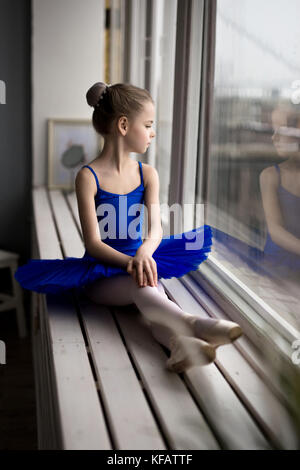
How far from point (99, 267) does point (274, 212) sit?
56 centimetres

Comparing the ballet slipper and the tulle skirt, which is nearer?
the ballet slipper

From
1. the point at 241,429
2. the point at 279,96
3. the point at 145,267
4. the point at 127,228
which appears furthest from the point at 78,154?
the point at 241,429

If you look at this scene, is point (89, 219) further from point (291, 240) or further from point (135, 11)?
A: point (135, 11)

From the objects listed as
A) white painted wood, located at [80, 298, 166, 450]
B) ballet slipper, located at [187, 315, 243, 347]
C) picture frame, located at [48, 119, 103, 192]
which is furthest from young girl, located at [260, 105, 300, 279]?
picture frame, located at [48, 119, 103, 192]

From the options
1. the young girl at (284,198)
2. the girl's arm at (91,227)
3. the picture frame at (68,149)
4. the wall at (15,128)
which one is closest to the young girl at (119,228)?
the girl's arm at (91,227)

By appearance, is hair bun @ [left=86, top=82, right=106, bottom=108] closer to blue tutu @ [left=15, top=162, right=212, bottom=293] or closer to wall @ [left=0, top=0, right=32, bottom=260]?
blue tutu @ [left=15, top=162, right=212, bottom=293]

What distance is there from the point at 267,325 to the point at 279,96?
558 millimetres

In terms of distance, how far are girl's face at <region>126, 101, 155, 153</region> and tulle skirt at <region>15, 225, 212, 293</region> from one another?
0.33 m

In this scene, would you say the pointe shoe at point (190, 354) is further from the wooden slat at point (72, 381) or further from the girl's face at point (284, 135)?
the girl's face at point (284, 135)

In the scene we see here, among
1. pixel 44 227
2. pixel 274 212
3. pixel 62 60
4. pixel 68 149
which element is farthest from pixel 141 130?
pixel 62 60

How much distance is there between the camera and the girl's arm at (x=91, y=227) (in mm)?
1619

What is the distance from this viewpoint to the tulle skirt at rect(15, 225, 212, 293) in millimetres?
1643

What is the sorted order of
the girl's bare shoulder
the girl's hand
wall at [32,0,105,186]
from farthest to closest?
wall at [32,0,105,186] → the girl's hand → the girl's bare shoulder
